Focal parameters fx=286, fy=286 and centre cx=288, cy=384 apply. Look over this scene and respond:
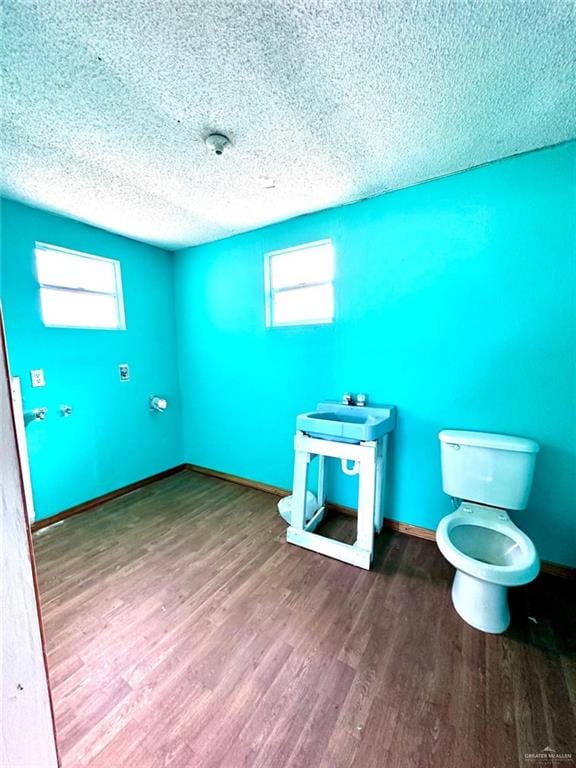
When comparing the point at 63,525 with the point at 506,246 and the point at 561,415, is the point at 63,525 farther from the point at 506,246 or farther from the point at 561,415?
the point at 506,246

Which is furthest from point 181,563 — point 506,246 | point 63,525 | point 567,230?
point 567,230

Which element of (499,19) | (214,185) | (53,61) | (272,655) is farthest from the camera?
(214,185)

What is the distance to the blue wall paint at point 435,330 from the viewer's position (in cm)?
156

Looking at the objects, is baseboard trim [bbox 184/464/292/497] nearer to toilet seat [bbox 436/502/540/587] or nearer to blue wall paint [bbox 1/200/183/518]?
blue wall paint [bbox 1/200/183/518]

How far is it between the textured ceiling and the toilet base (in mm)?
2059

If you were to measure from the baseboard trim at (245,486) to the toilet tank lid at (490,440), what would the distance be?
76 centimetres

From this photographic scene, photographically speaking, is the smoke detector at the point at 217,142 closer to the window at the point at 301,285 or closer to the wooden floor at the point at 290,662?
the window at the point at 301,285

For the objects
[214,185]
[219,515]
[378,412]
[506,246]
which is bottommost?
[219,515]

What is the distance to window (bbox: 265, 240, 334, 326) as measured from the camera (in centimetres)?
226

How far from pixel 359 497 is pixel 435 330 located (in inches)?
45.6

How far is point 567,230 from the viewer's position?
58.7 inches

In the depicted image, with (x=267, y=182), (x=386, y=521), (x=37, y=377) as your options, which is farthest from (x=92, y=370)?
(x=386, y=521)

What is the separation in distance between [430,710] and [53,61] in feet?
8.88

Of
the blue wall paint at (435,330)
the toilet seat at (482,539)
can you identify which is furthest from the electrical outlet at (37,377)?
the toilet seat at (482,539)
